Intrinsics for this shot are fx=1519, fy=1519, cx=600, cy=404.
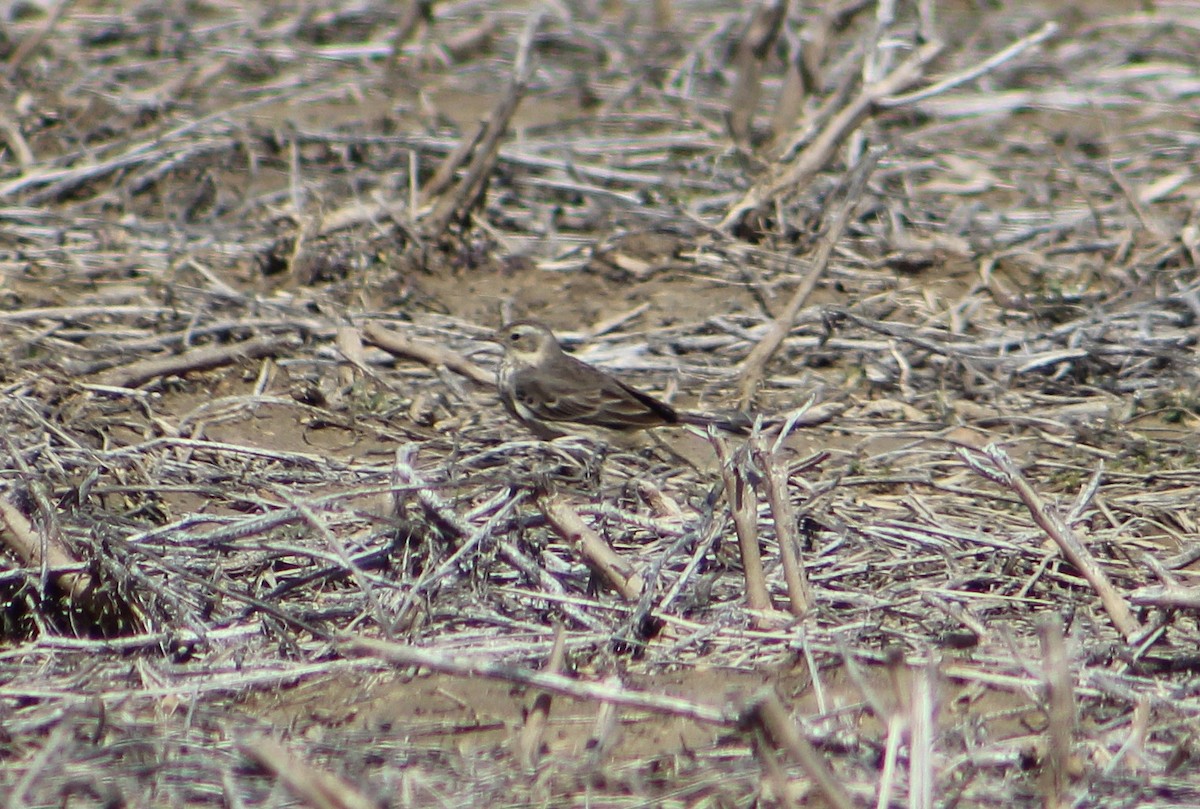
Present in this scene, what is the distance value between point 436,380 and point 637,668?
125 inches

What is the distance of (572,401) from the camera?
732 centimetres

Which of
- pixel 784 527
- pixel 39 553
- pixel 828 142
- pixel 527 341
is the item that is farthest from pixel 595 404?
pixel 39 553

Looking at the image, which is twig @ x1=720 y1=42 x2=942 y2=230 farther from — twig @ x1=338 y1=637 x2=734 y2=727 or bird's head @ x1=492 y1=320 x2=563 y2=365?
twig @ x1=338 y1=637 x2=734 y2=727

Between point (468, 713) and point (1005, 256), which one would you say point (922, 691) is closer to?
point (468, 713)

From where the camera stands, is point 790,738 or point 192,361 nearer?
point 790,738

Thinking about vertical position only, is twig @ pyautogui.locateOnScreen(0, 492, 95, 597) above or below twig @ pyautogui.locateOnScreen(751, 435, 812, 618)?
below

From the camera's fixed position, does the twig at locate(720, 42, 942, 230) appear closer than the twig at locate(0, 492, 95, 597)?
No

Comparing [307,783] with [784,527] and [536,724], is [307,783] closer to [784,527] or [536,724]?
[536,724]

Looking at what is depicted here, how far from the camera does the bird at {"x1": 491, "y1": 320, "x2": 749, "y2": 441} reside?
23.2 feet

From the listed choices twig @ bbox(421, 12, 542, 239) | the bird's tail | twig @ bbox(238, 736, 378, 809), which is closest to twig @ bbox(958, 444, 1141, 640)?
the bird's tail

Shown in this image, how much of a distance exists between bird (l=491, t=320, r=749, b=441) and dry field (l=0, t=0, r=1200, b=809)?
16 cm

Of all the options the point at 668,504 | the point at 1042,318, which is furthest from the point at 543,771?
the point at 1042,318

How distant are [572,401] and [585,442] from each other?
0.28 meters

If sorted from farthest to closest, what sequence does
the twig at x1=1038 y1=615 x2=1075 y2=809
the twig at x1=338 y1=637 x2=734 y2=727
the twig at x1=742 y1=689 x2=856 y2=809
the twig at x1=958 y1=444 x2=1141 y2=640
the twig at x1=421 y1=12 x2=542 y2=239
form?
the twig at x1=421 y1=12 x2=542 y2=239, the twig at x1=958 y1=444 x2=1141 y2=640, the twig at x1=338 y1=637 x2=734 y2=727, the twig at x1=1038 y1=615 x2=1075 y2=809, the twig at x1=742 y1=689 x2=856 y2=809
